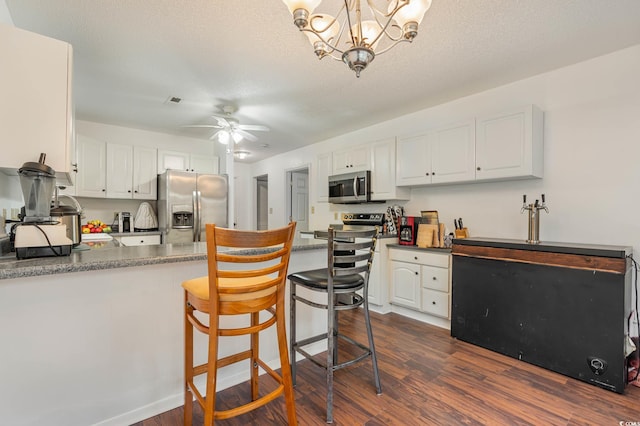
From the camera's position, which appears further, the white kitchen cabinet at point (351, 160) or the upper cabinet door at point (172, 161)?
the upper cabinet door at point (172, 161)

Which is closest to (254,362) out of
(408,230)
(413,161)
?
(408,230)

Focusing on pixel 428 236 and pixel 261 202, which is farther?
pixel 261 202

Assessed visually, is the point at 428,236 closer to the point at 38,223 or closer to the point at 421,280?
the point at 421,280

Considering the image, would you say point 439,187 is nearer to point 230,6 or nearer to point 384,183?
point 384,183

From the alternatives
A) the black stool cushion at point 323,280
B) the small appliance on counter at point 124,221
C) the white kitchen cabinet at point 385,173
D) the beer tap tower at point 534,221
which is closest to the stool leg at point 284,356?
the black stool cushion at point 323,280

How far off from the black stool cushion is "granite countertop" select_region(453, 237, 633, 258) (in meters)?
1.36

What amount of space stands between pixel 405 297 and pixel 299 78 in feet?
8.31

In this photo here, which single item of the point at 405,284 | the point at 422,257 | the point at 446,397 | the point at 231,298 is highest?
the point at 231,298

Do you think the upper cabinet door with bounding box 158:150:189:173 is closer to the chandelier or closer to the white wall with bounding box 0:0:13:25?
the white wall with bounding box 0:0:13:25

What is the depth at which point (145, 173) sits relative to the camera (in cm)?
432

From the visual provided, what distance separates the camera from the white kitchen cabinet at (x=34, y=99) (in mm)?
1383

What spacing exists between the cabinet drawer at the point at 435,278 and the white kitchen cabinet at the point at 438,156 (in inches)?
36.6

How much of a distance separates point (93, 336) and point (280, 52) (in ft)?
7.19

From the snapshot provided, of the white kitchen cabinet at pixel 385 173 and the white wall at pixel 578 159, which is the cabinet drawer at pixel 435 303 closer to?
the white wall at pixel 578 159
